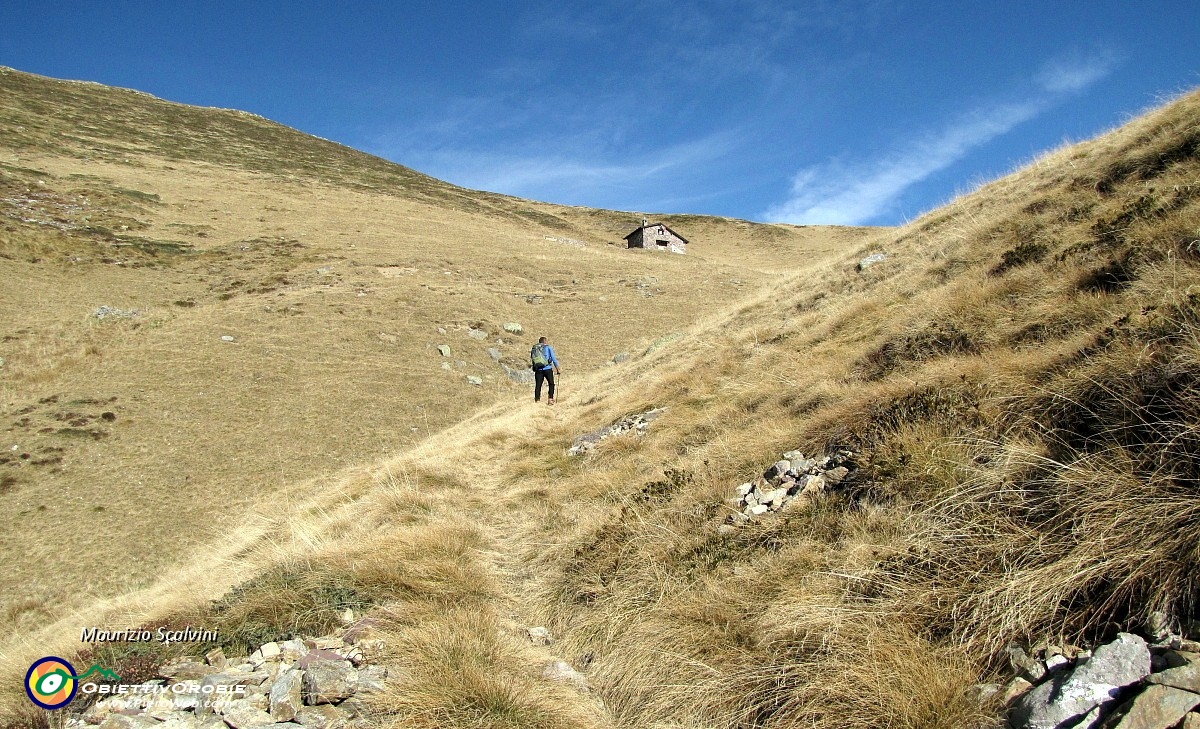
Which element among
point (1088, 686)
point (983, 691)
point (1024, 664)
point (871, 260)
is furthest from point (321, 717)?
point (871, 260)

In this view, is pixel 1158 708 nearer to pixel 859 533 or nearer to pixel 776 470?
pixel 859 533

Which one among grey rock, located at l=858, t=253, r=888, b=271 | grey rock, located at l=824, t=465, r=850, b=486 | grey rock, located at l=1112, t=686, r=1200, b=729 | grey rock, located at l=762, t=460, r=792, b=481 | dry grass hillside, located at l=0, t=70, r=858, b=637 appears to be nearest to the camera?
grey rock, located at l=1112, t=686, r=1200, b=729

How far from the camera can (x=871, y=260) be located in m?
14.5

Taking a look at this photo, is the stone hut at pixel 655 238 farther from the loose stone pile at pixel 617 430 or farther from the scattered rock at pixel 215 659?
the scattered rock at pixel 215 659

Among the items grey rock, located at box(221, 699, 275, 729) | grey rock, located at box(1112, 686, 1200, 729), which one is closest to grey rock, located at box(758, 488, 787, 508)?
grey rock, located at box(1112, 686, 1200, 729)

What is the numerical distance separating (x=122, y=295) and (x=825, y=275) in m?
32.0

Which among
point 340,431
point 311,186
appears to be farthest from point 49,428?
point 311,186

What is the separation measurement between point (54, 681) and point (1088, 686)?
685 centimetres

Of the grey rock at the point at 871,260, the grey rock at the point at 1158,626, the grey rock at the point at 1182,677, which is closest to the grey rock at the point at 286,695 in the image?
the grey rock at the point at 1182,677

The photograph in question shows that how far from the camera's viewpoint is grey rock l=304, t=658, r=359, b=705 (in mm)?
4199

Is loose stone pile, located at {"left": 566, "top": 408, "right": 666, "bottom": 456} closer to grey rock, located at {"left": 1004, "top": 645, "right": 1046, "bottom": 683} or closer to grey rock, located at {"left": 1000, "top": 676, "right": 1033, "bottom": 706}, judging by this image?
grey rock, located at {"left": 1004, "top": 645, "right": 1046, "bottom": 683}

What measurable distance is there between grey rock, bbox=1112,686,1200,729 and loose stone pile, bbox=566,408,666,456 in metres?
7.60

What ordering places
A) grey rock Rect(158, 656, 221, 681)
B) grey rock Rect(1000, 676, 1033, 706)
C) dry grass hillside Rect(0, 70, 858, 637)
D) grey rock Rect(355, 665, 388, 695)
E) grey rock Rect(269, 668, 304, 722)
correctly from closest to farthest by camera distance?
grey rock Rect(1000, 676, 1033, 706) → grey rock Rect(269, 668, 304, 722) → grey rock Rect(355, 665, 388, 695) → grey rock Rect(158, 656, 221, 681) → dry grass hillside Rect(0, 70, 858, 637)

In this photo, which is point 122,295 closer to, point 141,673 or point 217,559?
point 217,559
